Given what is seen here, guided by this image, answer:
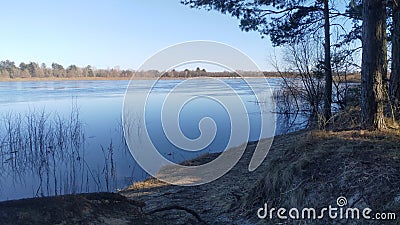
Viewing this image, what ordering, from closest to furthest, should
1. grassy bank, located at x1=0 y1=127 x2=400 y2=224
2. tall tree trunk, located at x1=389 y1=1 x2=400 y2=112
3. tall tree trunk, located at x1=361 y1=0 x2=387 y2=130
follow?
1. grassy bank, located at x1=0 y1=127 x2=400 y2=224
2. tall tree trunk, located at x1=361 y1=0 x2=387 y2=130
3. tall tree trunk, located at x1=389 y1=1 x2=400 y2=112

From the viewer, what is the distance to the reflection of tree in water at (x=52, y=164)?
891 centimetres

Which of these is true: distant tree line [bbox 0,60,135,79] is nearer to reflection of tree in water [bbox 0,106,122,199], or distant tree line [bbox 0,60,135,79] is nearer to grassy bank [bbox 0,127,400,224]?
reflection of tree in water [bbox 0,106,122,199]

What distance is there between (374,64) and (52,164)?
32.9ft

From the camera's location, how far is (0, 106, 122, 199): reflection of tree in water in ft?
29.2

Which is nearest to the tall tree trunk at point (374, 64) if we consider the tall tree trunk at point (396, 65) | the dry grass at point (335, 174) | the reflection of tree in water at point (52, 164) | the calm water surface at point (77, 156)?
the dry grass at point (335, 174)

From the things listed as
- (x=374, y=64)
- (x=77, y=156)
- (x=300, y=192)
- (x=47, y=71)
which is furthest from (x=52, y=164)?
(x=47, y=71)

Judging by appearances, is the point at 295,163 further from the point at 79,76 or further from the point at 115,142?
the point at 79,76

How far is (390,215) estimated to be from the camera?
294 cm

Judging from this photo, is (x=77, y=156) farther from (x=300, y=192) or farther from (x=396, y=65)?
(x=396, y=65)

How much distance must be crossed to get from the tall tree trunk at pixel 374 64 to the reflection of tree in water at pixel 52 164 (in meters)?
6.53

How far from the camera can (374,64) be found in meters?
5.10

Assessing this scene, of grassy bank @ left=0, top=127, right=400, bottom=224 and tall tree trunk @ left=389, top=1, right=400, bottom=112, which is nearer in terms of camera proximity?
grassy bank @ left=0, top=127, right=400, bottom=224

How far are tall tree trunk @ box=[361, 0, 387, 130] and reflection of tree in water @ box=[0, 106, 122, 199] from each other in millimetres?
6531

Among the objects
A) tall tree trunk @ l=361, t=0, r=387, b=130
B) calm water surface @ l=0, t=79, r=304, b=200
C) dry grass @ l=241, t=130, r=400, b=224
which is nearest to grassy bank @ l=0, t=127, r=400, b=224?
dry grass @ l=241, t=130, r=400, b=224
